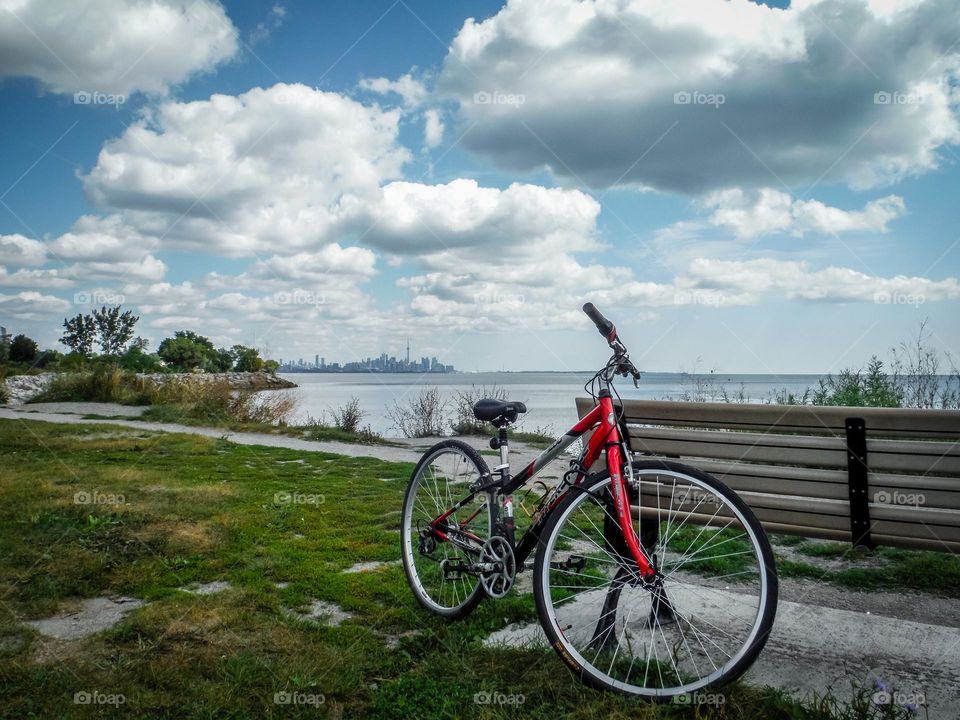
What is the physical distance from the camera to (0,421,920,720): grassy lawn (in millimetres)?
2658

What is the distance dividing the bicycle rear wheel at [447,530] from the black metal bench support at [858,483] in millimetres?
1616

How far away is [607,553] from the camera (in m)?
2.84

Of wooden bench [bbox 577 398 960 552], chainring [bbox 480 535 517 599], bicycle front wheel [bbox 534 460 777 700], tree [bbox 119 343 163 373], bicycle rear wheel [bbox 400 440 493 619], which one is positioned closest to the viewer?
bicycle front wheel [bbox 534 460 777 700]

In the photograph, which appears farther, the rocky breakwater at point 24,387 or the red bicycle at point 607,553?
the rocky breakwater at point 24,387

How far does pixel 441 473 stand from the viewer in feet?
12.8

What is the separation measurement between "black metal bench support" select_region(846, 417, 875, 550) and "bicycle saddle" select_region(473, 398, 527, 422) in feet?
4.71

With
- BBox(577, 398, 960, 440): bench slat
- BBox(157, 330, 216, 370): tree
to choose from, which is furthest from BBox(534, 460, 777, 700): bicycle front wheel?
BBox(157, 330, 216, 370): tree

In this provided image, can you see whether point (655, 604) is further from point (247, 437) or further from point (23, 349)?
point (23, 349)

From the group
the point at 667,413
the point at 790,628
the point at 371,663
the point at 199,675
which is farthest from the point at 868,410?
the point at 199,675

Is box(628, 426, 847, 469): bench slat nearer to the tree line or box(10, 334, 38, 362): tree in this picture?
the tree line

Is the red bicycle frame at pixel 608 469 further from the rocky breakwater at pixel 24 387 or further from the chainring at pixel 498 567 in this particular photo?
the rocky breakwater at pixel 24 387

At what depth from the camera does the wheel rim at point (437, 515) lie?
361 cm

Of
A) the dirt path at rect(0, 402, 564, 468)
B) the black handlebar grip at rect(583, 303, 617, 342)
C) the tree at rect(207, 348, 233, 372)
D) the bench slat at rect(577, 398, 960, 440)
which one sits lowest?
the dirt path at rect(0, 402, 564, 468)

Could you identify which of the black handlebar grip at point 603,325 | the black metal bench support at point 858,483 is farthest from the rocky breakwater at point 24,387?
the black metal bench support at point 858,483
